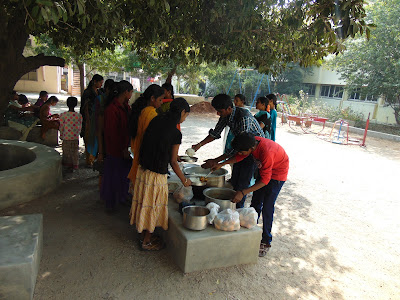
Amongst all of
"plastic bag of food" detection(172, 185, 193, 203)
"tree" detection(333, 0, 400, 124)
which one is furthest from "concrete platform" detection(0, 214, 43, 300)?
"tree" detection(333, 0, 400, 124)

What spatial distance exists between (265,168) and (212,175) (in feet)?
3.06

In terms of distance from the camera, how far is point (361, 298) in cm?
258

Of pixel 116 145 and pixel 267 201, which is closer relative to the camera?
pixel 267 201

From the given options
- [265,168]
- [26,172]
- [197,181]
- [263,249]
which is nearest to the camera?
[265,168]

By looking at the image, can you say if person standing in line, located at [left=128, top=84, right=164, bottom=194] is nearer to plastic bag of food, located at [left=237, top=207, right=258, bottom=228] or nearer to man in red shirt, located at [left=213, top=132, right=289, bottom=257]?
man in red shirt, located at [left=213, top=132, right=289, bottom=257]

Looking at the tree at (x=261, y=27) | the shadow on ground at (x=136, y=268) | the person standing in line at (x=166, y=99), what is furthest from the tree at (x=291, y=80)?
the shadow on ground at (x=136, y=268)

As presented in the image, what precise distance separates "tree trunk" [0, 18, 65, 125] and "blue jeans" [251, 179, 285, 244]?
4.48 meters

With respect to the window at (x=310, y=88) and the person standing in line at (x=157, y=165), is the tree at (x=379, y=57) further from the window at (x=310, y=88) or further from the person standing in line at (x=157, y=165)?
the person standing in line at (x=157, y=165)

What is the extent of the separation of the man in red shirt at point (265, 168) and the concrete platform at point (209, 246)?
1.05 feet

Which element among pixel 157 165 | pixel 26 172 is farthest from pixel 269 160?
pixel 26 172

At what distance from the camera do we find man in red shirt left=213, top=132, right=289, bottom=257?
8.71 feet

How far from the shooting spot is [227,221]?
2.67 metres

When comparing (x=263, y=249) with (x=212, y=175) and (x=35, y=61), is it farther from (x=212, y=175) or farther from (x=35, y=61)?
(x=35, y=61)

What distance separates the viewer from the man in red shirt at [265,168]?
265 cm
